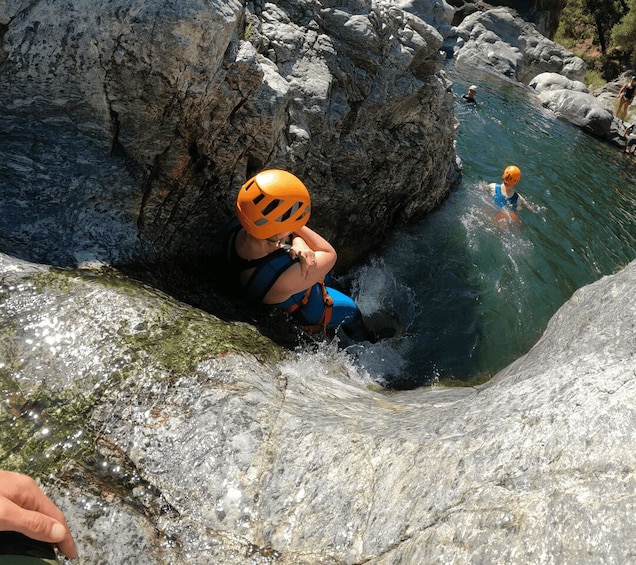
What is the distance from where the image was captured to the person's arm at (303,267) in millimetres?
4941

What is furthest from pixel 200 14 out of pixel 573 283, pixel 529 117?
pixel 529 117

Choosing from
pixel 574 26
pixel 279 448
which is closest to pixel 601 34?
pixel 574 26

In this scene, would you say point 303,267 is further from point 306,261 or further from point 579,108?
point 579,108

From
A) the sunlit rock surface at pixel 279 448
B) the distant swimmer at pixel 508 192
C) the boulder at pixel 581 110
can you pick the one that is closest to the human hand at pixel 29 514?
the sunlit rock surface at pixel 279 448

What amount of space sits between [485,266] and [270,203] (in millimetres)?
6630

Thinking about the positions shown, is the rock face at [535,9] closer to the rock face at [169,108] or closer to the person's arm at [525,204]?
the person's arm at [525,204]

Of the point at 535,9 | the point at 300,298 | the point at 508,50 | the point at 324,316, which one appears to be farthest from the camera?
the point at 535,9

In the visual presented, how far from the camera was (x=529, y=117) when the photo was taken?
2359cm

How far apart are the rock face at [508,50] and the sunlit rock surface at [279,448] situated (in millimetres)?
36649

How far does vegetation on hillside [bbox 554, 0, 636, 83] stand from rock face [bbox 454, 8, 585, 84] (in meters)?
3.12

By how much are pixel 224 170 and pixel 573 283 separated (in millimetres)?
8393

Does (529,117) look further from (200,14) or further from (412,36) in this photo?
(200,14)

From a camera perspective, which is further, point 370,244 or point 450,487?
point 370,244

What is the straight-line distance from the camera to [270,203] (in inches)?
171
